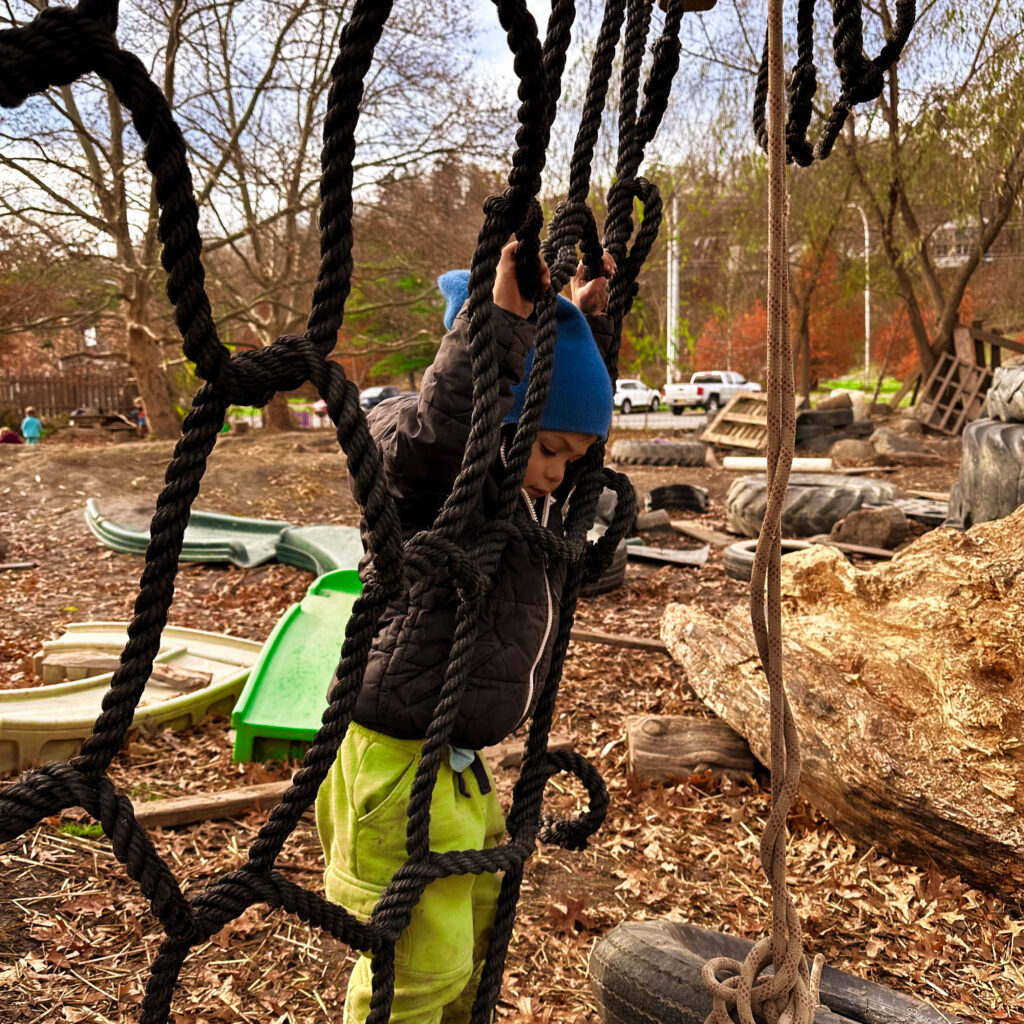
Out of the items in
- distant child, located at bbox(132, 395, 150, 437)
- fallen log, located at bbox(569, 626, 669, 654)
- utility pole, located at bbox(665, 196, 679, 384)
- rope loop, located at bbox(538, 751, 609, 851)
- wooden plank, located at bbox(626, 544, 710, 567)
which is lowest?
fallen log, located at bbox(569, 626, 669, 654)

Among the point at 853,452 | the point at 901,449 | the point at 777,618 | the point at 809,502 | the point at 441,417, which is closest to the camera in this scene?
the point at 777,618

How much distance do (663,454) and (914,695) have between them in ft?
34.3

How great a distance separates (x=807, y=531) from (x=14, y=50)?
7.74 metres

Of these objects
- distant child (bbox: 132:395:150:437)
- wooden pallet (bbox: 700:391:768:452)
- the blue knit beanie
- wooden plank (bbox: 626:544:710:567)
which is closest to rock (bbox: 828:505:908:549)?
wooden plank (bbox: 626:544:710:567)

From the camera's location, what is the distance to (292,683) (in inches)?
155

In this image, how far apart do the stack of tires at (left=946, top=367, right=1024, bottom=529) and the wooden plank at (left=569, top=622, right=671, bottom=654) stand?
2821mm

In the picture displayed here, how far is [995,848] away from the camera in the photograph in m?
2.61

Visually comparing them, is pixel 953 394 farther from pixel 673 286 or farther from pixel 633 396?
pixel 633 396

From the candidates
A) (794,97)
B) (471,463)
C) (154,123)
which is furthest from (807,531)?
(154,123)

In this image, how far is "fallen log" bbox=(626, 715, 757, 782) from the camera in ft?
11.7

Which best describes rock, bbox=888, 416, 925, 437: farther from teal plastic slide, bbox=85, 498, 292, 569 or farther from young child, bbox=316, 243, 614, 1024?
young child, bbox=316, 243, 614, 1024

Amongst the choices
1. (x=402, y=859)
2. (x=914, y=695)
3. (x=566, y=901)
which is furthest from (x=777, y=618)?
(x=914, y=695)

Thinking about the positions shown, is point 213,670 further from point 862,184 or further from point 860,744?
point 862,184

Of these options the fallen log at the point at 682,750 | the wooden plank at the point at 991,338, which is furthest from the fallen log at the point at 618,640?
the wooden plank at the point at 991,338
